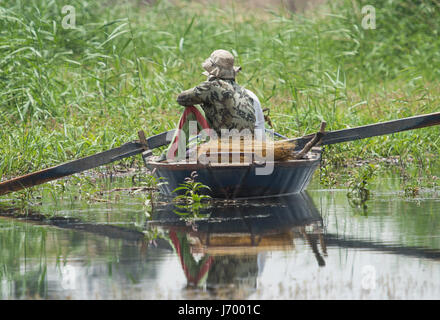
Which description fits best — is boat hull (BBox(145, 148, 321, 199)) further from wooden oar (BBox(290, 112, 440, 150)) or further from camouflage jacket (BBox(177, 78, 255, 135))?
camouflage jacket (BBox(177, 78, 255, 135))

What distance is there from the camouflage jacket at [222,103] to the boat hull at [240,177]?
0.60 m

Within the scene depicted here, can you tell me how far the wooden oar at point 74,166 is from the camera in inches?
394

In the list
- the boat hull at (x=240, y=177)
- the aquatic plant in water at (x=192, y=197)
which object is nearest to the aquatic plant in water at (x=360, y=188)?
the boat hull at (x=240, y=177)

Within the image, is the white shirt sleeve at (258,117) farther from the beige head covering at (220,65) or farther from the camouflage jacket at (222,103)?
the beige head covering at (220,65)

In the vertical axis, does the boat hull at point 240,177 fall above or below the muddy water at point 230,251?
above

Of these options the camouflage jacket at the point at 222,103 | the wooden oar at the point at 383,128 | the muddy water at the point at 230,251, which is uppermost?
the camouflage jacket at the point at 222,103

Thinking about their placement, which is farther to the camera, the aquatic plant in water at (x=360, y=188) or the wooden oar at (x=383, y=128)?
the aquatic plant in water at (x=360, y=188)

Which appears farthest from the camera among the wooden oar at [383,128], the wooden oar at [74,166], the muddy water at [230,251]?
the wooden oar at [74,166]

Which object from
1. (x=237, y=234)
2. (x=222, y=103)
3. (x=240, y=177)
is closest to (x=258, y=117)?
(x=222, y=103)
